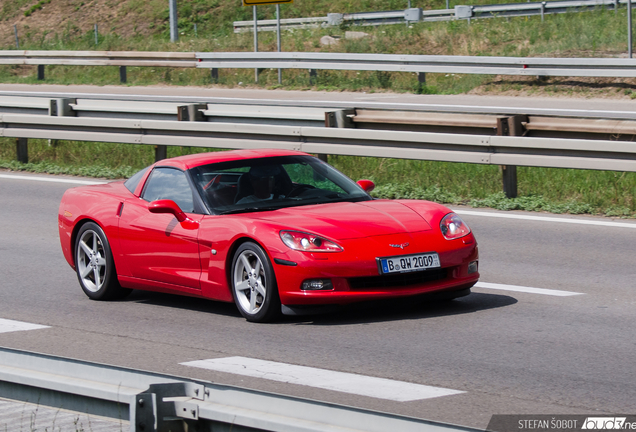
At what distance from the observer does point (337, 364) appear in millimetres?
6348

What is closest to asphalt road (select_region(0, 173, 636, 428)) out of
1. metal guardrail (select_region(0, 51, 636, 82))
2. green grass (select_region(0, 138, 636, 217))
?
green grass (select_region(0, 138, 636, 217))

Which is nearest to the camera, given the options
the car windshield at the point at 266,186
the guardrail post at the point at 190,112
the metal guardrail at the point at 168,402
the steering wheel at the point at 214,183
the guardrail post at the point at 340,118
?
the metal guardrail at the point at 168,402

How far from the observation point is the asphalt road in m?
5.60

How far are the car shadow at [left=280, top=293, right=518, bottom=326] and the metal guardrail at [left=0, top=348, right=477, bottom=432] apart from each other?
358cm

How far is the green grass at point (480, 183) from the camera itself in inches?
482

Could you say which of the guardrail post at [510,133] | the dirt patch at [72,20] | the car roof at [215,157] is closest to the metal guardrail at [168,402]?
the car roof at [215,157]

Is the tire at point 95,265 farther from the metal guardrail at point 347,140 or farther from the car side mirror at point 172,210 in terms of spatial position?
the metal guardrail at point 347,140

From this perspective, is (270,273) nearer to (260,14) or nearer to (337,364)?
(337,364)

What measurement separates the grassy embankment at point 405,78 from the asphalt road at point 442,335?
2.41 metres

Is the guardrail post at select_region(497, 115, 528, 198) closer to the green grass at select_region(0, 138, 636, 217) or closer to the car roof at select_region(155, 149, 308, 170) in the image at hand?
the green grass at select_region(0, 138, 636, 217)

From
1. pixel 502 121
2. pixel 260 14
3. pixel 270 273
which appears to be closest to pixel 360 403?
pixel 270 273

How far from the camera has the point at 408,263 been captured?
289 inches

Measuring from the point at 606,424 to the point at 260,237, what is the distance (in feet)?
10.7

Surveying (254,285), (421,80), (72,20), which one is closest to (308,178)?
(254,285)
